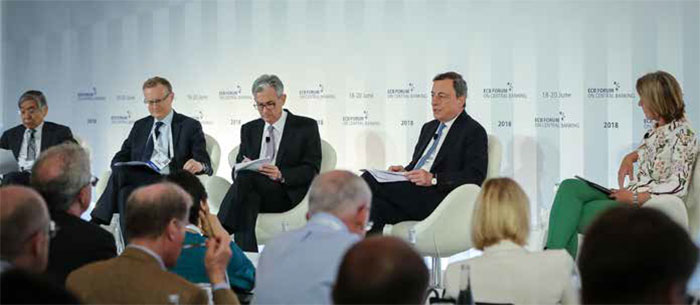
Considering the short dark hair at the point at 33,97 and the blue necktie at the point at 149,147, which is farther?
the short dark hair at the point at 33,97

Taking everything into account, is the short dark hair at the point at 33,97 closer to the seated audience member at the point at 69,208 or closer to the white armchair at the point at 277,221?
the white armchair at the point at 277,221

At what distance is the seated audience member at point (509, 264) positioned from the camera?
3697 mm

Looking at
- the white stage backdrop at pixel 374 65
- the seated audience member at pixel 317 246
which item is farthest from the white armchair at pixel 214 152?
the seated audience member at pixel 317 246

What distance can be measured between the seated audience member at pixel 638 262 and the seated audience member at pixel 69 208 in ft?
7.43

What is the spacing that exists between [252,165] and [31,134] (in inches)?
89.4

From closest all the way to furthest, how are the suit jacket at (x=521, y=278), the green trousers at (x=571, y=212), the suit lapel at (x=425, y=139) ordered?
the suit jacket at (x=521, y=278) → the green trousers at (x=571, y=212) → the suit lapel at (x=425, y=139)

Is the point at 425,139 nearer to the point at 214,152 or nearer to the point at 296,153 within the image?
the point at 296,153

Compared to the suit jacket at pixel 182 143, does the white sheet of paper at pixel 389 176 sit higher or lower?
lower

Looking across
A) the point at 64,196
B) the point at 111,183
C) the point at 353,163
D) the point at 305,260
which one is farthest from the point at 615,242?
the point at 353,163

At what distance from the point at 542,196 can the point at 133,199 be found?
5.09 m

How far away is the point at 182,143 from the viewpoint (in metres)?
7.57

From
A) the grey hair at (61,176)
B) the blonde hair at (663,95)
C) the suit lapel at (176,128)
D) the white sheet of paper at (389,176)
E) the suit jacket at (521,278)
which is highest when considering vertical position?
the blonde hair at (663,95)

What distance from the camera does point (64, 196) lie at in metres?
4.26

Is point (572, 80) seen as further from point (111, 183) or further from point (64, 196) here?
point (64, 196)
